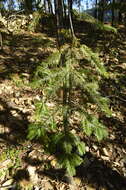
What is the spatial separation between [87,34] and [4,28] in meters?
4.79

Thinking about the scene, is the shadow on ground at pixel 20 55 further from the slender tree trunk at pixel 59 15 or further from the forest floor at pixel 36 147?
the slender tree trunk at pixel 59 15

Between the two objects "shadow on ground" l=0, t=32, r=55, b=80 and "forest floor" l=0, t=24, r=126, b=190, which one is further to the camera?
"shadow on ground" l=0, t=32, r=55, b=80

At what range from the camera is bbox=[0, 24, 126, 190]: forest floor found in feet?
13.0

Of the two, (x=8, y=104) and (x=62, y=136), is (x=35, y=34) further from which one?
(x=62, y=136)

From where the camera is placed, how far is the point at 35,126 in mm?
2885

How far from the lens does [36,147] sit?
14.9 feet

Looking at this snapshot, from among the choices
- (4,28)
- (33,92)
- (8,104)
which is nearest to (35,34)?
(4,28)

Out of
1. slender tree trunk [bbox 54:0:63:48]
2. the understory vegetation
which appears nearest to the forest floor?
the understory vegetation

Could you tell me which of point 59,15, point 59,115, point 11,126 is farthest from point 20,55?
point 59,15

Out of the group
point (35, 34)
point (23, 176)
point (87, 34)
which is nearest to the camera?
point (23, 176)

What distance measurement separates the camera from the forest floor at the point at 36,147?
3.97 m

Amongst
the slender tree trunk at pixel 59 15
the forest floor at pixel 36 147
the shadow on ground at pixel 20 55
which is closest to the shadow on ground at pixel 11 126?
the forest floor at pixel 36 147

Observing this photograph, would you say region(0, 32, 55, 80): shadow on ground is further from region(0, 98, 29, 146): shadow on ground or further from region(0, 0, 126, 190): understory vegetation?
region(0, 98, 29, 146): shadow on ground

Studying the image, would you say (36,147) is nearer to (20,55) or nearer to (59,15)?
(59,15)
